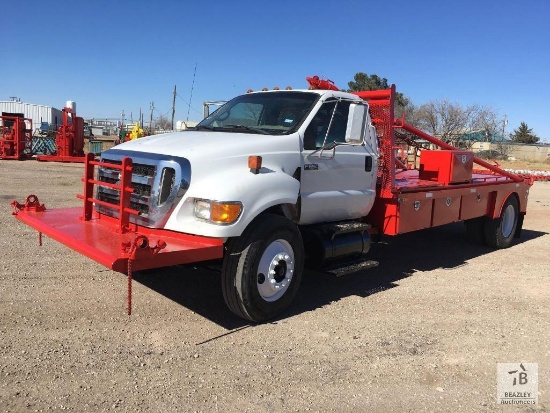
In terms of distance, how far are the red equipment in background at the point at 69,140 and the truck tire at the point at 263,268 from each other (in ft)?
66.6

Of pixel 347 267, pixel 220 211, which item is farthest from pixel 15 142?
pixel 220 211

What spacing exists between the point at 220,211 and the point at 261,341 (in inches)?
49.3

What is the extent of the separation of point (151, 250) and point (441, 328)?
9.99 ft

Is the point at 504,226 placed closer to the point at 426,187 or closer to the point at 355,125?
the point at 426,187

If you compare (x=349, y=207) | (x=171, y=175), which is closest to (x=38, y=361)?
(x=171, y=175)

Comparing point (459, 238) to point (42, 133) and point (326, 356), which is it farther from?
point (42, 133)

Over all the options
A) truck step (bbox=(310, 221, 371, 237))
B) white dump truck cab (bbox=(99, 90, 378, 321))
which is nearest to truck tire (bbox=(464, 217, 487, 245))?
white dump truck cab (bbox=(99, 90, 378, 321))

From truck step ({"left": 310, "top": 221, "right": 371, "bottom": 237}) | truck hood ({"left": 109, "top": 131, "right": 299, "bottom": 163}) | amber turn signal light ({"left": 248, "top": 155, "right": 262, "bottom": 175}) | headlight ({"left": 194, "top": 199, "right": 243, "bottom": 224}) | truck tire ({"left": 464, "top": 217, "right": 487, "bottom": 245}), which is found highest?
truck hood ({"left": 109, "top": 131, "right": 299, "bottom": 163})

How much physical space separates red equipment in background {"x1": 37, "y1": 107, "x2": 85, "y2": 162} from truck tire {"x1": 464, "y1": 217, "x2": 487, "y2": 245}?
18.7 meters

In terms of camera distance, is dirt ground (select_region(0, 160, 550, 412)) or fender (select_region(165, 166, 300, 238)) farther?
fender (select_region(165, 166, 300, 238))

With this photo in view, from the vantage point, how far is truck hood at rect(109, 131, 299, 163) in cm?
466

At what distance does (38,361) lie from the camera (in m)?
3.90

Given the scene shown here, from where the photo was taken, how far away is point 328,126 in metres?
5.64

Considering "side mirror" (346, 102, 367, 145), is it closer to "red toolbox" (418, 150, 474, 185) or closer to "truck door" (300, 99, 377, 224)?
"truck door" (300, 99, 377, 224)
